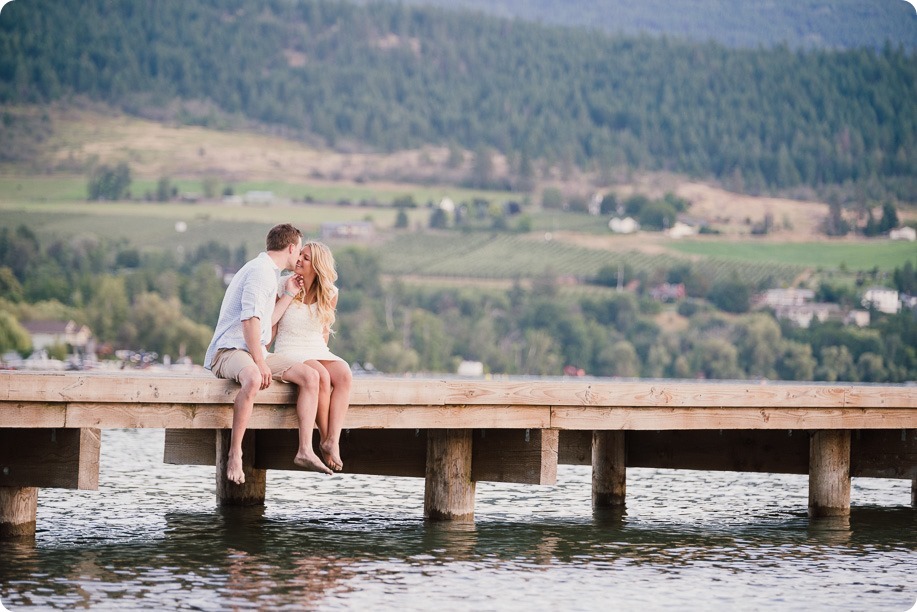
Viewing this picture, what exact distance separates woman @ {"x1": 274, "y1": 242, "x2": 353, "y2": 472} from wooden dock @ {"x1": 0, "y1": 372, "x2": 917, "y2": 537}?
0.28 meters

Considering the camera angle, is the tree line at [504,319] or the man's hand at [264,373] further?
the tree line at [504,319]

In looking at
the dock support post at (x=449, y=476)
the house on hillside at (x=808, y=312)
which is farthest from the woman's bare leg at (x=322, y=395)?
the house on hillside at (x=808, y=312)

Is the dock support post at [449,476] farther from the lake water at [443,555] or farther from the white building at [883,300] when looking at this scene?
the white building at [883,300]

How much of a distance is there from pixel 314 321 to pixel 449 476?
2.57 m

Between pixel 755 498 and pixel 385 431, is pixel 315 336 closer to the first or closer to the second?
pixel 385 431

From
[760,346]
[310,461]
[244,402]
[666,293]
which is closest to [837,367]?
[760,346]

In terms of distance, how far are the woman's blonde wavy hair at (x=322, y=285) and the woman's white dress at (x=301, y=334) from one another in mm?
47

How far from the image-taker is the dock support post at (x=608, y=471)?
1575 cm

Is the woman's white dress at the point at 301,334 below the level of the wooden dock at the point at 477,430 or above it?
above

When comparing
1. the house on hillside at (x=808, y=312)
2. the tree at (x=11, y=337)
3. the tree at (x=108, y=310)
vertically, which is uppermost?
the house on hillside at (x=808, y=312)

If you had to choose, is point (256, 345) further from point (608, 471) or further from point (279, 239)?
point (608, 471)

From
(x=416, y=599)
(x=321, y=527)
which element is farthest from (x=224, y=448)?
(x=416, y=599)

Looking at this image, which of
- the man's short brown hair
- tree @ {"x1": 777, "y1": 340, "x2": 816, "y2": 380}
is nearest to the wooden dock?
the man's short brown hair

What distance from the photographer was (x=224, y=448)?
13.4 metres
